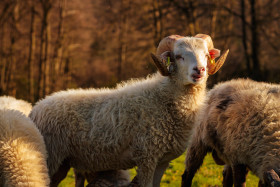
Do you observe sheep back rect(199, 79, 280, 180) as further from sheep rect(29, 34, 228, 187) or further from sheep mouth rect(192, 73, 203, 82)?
sheep mouth rect(192, 73, 203, 82)

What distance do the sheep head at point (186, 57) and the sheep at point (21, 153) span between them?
2.02 m

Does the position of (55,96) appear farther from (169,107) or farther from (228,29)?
(228,29)

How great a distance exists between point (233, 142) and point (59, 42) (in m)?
15.1

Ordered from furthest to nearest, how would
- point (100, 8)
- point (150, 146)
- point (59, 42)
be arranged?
point (100, 8) → point (59, 42) → point (150, 146)

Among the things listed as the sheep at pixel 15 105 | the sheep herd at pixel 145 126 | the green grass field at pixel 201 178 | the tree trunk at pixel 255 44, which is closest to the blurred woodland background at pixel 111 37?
the tree trunk at pixel 255 44

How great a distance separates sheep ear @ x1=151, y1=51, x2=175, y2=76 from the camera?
→ 219 inches

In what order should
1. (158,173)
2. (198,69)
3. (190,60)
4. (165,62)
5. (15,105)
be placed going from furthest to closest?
(15,105) → (158,173) → (165,62) → (190,60) → (198,69)

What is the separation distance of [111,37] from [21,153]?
26553mm

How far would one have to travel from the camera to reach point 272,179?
4738mm

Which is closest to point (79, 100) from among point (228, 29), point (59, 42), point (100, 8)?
point (59, 42)

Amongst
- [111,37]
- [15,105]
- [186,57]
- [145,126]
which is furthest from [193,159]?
[111,37]

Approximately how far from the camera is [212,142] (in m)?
6.68

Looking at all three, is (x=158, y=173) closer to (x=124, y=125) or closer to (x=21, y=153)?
(x=124, y=125)

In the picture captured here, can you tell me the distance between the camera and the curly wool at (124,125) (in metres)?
5.49
